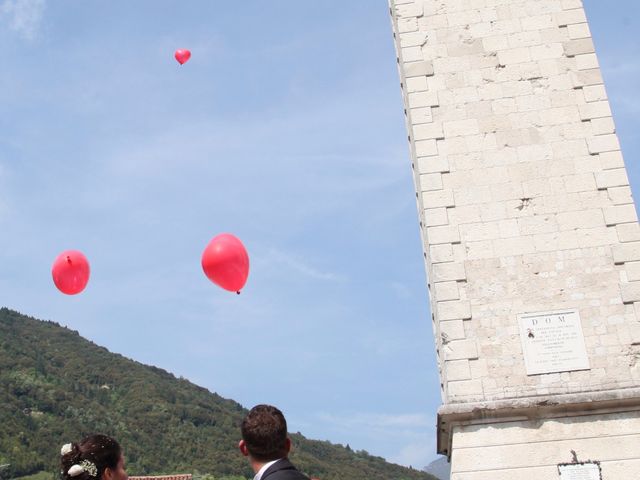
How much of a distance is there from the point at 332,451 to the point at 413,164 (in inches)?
3834

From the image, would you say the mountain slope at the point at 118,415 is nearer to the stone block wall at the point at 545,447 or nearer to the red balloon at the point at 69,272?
the red balloon at the point at 69,272

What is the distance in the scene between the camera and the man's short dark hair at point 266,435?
3541 millimetres

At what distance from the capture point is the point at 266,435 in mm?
3543

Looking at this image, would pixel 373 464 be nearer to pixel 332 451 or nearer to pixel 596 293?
pixel 332 451

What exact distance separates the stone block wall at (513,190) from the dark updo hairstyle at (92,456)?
558 cm

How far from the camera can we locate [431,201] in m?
9.48

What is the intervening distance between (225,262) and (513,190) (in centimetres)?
363

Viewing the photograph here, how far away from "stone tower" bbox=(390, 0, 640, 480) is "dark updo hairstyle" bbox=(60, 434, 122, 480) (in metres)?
5.45

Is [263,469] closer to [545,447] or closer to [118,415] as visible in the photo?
[545,447]

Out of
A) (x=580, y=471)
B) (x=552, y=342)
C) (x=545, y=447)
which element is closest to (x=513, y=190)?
(x=552, y=342)

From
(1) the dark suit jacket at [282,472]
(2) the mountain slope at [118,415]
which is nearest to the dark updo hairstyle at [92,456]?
(1) the dark suit jacket at [282,472]

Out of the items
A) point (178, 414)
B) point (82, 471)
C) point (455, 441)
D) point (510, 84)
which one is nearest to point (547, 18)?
point (510, 84)

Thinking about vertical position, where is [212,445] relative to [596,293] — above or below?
above

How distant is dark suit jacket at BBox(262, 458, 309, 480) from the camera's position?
340cm
